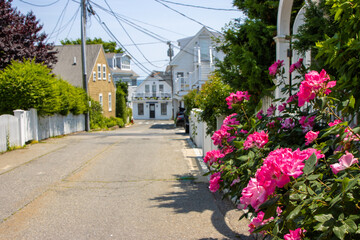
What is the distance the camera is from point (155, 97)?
69.7 m

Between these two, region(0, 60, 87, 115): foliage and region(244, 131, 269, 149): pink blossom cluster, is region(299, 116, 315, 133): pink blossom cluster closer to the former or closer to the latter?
region(244, 131, 269, 149): pink blossom cluster

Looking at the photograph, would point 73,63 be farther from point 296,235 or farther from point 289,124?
point 296,235

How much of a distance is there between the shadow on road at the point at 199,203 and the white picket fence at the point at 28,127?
26.0 feet

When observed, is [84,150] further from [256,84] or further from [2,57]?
[2,57]

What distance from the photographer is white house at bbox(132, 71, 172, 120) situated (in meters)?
69.7

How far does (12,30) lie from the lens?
806 inches

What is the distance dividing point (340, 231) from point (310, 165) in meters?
0.41

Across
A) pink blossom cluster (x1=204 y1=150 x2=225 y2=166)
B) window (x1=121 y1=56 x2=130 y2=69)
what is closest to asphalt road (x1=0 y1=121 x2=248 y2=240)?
pink blossom cluster (x1=204 y1=150 x2=225 y2=166)

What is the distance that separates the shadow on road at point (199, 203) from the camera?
5188mm

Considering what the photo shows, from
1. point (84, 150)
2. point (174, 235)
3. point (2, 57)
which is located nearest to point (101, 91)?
point (2, 57)

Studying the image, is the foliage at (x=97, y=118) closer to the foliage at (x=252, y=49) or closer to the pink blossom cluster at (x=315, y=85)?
the foliage at (x=252, y=49)

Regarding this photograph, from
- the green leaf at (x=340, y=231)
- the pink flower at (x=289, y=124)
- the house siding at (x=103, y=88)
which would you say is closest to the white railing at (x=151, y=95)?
the house siding at (x=103, y=88)

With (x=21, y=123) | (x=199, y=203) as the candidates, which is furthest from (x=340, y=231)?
(x=21, y=123)

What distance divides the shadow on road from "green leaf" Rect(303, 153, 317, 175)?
283 centimetres
